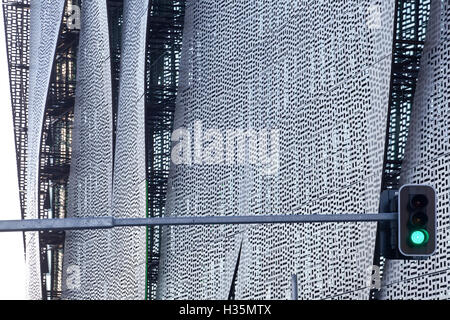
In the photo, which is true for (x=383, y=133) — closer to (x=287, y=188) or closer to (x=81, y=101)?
(x=287, y=188)

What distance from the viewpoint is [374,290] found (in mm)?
23906

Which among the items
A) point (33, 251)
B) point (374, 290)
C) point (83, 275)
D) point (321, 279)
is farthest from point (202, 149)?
point (33, 251)

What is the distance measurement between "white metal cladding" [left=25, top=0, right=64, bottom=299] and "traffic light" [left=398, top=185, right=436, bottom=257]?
38120 millimetres

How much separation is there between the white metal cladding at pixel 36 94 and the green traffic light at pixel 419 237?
38.3 m

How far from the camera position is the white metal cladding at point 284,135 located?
2456 centimetres

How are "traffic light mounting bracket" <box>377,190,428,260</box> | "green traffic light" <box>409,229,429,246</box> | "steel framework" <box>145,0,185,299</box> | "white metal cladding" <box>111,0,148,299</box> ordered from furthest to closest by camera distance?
"white metal cladding" <box>111,0,148,299</box>
"steel framework" <box>145,0,185,299</box>
"traffic light mounting bracket" <box>377,190,428,260</box>
"green traffic light" <box>409,229,429,246</box>

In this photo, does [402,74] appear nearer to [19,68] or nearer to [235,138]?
[235,138]

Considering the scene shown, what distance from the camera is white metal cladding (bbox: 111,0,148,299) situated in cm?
3972

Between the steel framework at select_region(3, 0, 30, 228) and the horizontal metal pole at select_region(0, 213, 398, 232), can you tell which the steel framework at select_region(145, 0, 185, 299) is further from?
the horizontal metal pole at select_region(0, 213, 398, 232)

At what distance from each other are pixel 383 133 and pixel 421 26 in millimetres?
2133

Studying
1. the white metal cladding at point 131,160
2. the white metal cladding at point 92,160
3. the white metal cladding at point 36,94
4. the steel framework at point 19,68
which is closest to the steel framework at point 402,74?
the white metal cladding at point 131,160

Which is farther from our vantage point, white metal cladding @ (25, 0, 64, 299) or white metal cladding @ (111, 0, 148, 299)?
white metal cladding @ (25, 0, 64, 299)

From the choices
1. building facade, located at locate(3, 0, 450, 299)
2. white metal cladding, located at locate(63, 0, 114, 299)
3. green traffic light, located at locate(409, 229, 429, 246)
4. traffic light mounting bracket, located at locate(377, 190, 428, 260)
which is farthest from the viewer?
white metal cladding, located at locate(63, 0, 114, 299)

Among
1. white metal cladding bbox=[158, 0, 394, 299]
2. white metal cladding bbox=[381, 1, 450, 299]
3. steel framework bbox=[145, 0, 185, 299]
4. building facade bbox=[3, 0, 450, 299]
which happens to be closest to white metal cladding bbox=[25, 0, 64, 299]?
building facade bbox=[3, 0, 450, 299]
